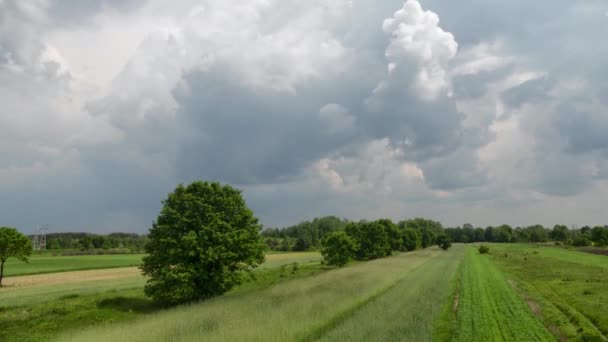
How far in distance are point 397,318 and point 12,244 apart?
188 ft

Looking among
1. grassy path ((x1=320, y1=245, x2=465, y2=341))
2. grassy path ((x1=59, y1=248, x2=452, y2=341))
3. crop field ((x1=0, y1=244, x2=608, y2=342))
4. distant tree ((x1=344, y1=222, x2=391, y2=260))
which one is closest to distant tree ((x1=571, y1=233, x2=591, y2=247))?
distant tree ((x1=344, y1=222, x2=391, y2=260))

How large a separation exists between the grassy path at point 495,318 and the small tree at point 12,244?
2397 inches

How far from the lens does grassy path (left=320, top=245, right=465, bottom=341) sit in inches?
912

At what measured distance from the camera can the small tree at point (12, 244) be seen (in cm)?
5644

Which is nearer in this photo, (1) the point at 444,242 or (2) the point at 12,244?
(2) the point at 12,244

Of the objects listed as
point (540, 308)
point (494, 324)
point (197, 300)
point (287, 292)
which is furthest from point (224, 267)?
point (540, 308)

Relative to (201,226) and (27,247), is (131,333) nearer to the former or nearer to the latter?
(201,226)

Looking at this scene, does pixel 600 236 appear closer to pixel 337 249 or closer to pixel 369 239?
pixel 369 239

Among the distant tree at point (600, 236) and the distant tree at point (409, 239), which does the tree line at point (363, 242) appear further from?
the distant tree at point (600, 236)

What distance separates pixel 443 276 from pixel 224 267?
3320 centimetres

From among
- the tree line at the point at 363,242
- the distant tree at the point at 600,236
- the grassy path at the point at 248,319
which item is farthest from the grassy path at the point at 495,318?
the distant tree at the point at 600,236

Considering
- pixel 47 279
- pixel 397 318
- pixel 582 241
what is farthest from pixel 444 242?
pixel 397 318

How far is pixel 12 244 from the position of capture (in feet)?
187

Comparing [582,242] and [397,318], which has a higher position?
[397,318]
